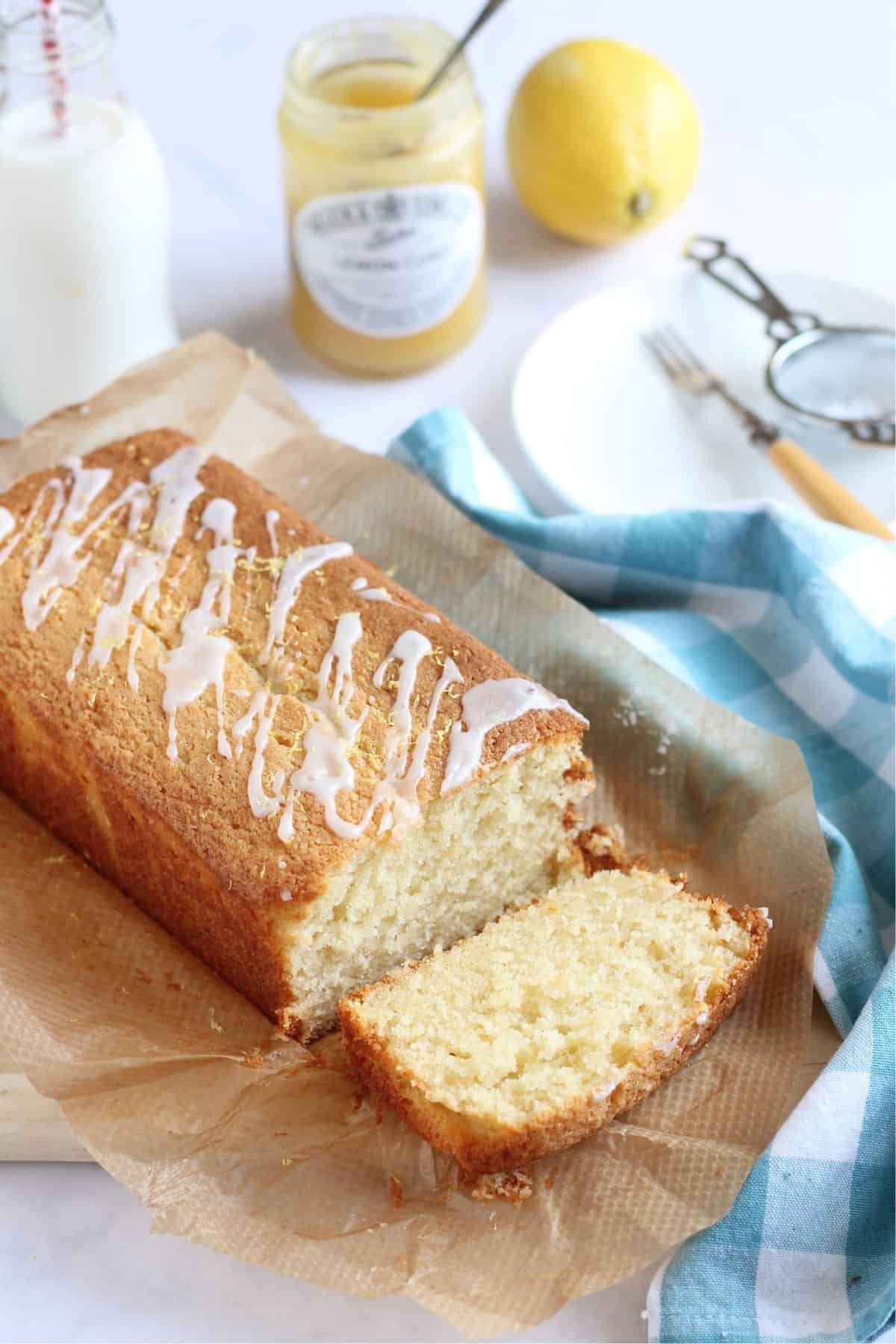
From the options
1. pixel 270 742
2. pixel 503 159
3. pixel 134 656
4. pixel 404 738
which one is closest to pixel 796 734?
pixel 404 738

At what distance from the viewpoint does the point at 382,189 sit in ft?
13.1

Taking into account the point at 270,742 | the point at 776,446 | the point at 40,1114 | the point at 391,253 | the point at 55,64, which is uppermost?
the point at 55,64

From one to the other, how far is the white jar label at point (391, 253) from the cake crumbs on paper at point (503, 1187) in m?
2.47

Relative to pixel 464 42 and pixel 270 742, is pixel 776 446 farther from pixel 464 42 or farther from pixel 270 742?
pixel 270 742

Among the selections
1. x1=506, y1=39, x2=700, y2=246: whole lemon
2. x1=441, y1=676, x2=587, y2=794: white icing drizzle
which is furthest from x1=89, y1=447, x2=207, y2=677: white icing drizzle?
x1=506, y1=39, x2=700, y2=246: whole lemon

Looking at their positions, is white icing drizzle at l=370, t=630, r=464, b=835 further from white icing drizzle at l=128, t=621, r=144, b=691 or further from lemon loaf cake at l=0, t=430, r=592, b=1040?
white icing drizzle at l=128, t=621, r=144, b=691

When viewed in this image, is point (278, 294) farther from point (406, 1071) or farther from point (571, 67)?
point (406, 1071)

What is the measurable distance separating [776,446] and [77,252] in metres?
1.87

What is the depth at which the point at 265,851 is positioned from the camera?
2.73 meters

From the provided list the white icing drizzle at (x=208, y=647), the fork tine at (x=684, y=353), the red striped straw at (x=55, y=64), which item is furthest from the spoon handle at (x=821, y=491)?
the red striped straw at (x=55, y=64)

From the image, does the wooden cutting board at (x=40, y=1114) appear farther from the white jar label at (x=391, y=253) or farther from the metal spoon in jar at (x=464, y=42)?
the metal spoon in jar at (x=464, y=42)

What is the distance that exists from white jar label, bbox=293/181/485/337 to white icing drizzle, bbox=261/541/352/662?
3.68ft

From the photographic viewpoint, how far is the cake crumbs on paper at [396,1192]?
2580 millimetres

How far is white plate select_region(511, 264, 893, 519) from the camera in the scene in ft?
13.3
